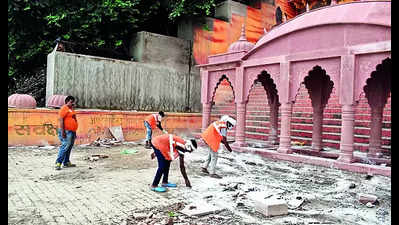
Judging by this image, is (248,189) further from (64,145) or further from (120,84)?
(120,84)

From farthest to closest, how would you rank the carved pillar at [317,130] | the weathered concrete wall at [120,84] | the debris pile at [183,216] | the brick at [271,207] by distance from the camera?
the weathered concrete wall at [120,84]
the carved pillar at [317,130]
the brick at [271,207]
the debris pile at [183,216]

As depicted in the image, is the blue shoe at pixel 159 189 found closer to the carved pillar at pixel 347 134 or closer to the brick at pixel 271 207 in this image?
the brick at pixel 271 207

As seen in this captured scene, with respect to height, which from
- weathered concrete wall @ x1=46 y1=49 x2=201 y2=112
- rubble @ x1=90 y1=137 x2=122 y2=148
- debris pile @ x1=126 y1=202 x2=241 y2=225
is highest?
weathered concrete wall @ x1=46 y1=49 x2=201 y2=112

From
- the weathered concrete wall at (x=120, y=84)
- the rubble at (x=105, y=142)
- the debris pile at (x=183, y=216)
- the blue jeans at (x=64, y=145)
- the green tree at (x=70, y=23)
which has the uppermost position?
the green tree at (x=70, y=23)

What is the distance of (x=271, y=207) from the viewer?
171 inches

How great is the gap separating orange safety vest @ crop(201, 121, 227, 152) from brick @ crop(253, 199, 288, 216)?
2298 millimetres

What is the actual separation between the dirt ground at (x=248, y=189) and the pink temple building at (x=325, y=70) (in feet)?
3.04

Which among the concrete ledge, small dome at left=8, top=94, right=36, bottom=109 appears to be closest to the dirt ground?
the concrete ledge

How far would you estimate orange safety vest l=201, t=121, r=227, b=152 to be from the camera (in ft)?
21.9

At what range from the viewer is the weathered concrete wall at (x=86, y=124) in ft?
32.7

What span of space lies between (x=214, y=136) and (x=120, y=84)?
8.10m

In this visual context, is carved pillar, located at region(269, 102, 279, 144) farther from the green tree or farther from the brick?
the brick

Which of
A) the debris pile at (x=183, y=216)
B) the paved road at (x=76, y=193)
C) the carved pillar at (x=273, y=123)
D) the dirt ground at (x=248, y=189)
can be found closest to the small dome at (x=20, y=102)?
the dirt ground at (x=248, y=189)

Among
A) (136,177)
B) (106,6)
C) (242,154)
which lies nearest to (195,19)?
(106,6)
